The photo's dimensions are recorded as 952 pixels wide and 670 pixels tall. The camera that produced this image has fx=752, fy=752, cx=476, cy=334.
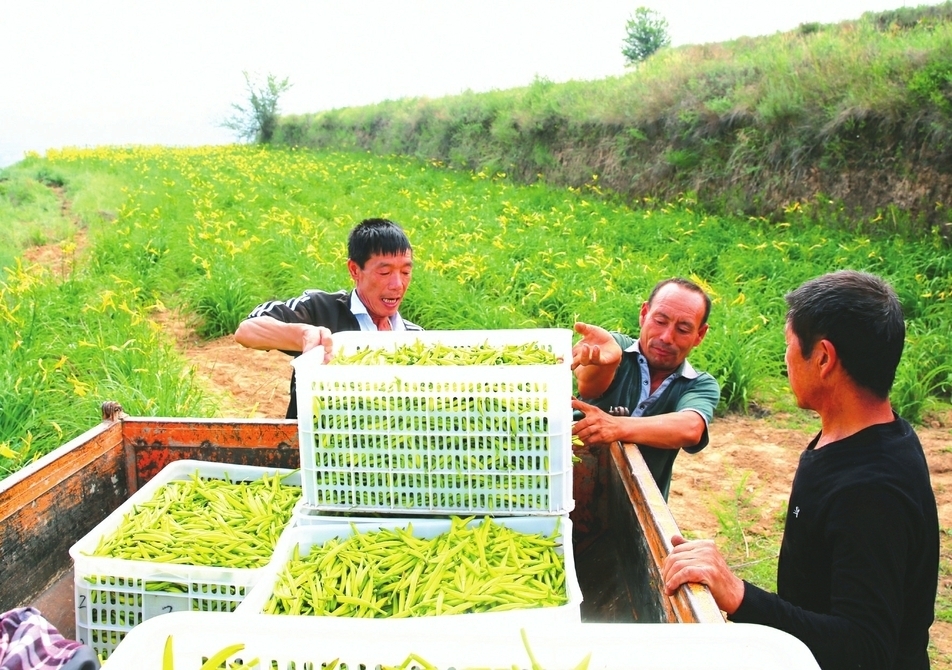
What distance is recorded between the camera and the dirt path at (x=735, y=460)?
452 centimetres

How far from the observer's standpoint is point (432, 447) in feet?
7.00

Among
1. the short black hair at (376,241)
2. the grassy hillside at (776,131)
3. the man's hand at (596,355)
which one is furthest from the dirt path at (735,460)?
the grassy hillside at (776,131)

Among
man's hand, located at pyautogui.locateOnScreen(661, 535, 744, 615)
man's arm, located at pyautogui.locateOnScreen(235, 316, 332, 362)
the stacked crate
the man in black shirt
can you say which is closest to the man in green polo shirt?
the stacked crate

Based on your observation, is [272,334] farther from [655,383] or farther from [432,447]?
[655,383]

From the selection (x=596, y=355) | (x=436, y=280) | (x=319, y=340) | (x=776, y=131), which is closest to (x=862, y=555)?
(x=596, y=355)

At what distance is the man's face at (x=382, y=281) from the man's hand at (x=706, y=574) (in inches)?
76.2

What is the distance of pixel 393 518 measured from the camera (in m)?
2.22

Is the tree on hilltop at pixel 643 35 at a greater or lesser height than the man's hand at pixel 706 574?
greater

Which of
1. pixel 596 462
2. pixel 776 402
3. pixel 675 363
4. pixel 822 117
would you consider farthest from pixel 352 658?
pixel 822 117

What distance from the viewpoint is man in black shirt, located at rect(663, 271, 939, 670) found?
1638 millimetres

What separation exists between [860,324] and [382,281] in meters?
2.10

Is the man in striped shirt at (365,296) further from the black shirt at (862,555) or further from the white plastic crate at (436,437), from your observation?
the black shirt at (862,555)

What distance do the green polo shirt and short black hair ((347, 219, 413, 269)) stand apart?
105 cm

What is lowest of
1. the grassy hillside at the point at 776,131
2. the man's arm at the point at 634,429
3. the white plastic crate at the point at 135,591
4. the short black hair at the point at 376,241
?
the white plastic crate at the point at 135,591
